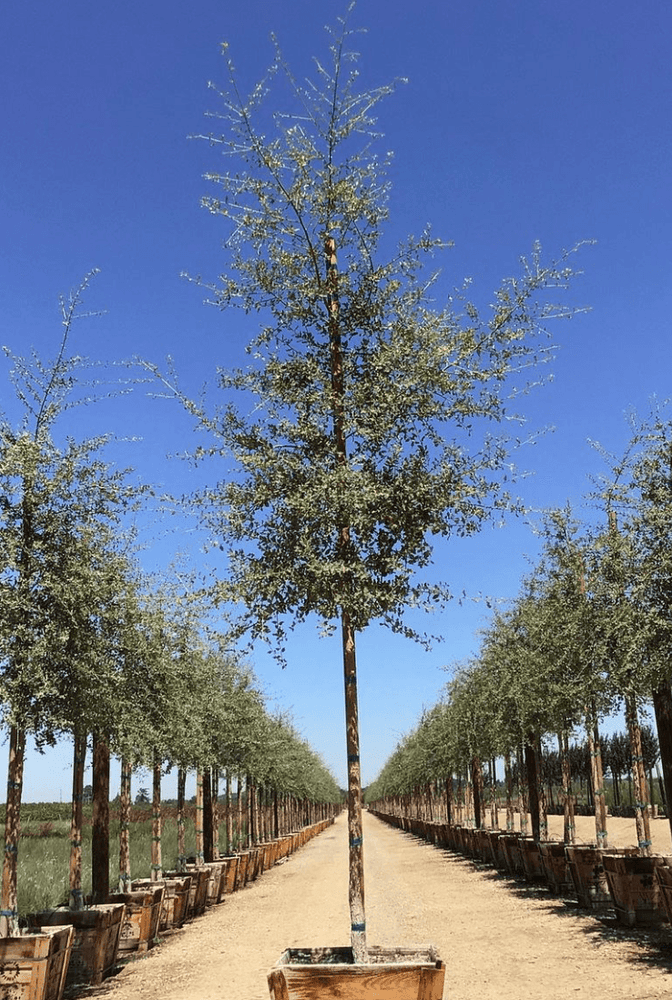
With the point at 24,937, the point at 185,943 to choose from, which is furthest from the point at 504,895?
the point at 24,937

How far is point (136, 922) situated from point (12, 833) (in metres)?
4.24

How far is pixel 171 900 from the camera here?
52.5 feet

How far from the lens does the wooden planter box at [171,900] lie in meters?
15.8

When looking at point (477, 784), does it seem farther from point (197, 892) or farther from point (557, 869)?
Answer: point (197, 892)

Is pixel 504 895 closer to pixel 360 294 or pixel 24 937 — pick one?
pixel 24 937

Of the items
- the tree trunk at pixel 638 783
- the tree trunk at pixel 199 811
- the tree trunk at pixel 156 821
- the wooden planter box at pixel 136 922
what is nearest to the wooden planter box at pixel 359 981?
the wooden planter box at pixel 136 922

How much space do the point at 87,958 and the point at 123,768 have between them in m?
5.90

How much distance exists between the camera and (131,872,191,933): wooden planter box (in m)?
15.8

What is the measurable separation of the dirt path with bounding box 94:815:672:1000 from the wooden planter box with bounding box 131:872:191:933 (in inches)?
18.0

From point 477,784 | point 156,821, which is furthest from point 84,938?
point 477,784

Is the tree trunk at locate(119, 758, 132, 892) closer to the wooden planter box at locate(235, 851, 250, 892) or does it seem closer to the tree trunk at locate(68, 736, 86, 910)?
the tree trunk at locate(68, 736, 86, 910)

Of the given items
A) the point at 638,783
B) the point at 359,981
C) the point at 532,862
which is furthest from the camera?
the point at 532,862

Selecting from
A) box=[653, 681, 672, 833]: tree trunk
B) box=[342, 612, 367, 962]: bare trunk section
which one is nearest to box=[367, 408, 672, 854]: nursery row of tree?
box=[653, 681, 672, 833]: tree trunk

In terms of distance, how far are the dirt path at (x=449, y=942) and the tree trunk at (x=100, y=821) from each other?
1.54 m
